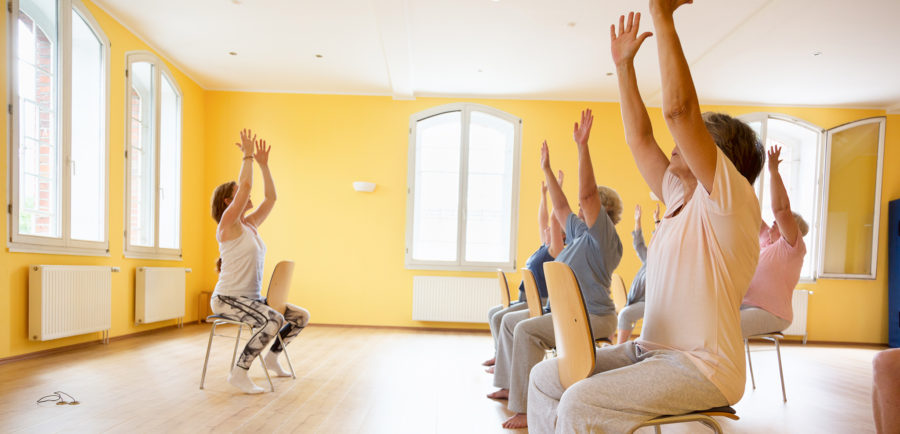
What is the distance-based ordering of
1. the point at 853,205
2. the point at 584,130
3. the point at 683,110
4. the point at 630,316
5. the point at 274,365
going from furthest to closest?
1. the point at 853,205
2. the point at 630,316
3. the point at 274,365
4. the point at 584,130
5. the point at 683,110

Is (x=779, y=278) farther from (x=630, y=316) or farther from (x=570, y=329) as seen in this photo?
(x=570, y=329)

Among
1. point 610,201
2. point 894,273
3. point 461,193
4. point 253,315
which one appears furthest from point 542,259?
point 894,273

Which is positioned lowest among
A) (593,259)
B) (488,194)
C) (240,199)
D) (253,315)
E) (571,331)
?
(253,315)

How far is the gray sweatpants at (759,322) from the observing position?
120 inches

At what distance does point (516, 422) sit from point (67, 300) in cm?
→ 364

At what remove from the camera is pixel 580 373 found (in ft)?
4.85

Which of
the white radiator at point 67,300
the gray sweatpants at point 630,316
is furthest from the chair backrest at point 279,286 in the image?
the gray sweatpants at point 630,316

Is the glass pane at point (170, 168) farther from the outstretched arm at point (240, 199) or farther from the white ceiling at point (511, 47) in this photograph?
the outstretched arm at point (240, 199)

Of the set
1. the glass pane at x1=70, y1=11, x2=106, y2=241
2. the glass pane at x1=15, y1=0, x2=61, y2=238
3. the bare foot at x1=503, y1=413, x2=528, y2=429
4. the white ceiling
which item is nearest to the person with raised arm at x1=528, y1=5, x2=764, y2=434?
the bare foot at x1=503, y1=413, x2=528, y2=429

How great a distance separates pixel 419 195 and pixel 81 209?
3572 mm

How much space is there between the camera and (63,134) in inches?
170

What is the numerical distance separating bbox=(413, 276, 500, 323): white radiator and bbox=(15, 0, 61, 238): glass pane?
3.73 m

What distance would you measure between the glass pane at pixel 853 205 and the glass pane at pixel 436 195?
462cm

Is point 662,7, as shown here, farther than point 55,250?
No
